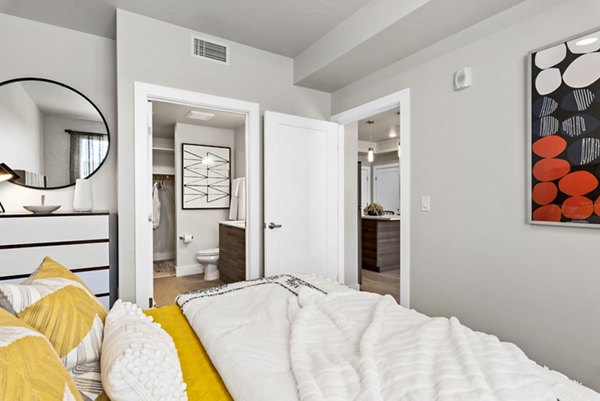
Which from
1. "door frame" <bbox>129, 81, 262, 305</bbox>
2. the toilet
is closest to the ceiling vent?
"door frame" <bbox>129, 81, 262, 305</bbox>

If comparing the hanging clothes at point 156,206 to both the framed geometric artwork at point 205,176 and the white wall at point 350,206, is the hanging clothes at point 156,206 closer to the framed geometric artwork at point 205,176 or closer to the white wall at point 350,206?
the framed geometric artwork at point 205,176

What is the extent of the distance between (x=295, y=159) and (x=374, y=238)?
2.56 m

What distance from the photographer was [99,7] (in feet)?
7.84

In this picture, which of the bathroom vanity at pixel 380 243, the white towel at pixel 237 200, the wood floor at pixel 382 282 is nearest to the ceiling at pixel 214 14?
the white towel at pixel 237 200

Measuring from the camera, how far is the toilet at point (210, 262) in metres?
4.57

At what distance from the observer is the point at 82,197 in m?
2.61

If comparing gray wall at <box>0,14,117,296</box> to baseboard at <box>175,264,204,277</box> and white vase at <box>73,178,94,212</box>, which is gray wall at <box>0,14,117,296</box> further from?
baseboard at <box>175,264,204,277</box>

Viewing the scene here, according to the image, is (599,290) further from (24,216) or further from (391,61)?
(24,216)

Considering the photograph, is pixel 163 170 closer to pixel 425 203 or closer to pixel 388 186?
pixel 425 203

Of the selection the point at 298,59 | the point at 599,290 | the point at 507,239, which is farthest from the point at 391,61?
the point at 599,290

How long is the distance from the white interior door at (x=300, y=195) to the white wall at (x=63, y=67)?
1439 mm

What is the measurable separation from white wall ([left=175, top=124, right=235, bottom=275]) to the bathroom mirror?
89.3 inches

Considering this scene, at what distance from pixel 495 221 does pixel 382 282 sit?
2.62 meters

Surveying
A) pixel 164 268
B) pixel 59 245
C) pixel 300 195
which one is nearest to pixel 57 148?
pixel 59 245
